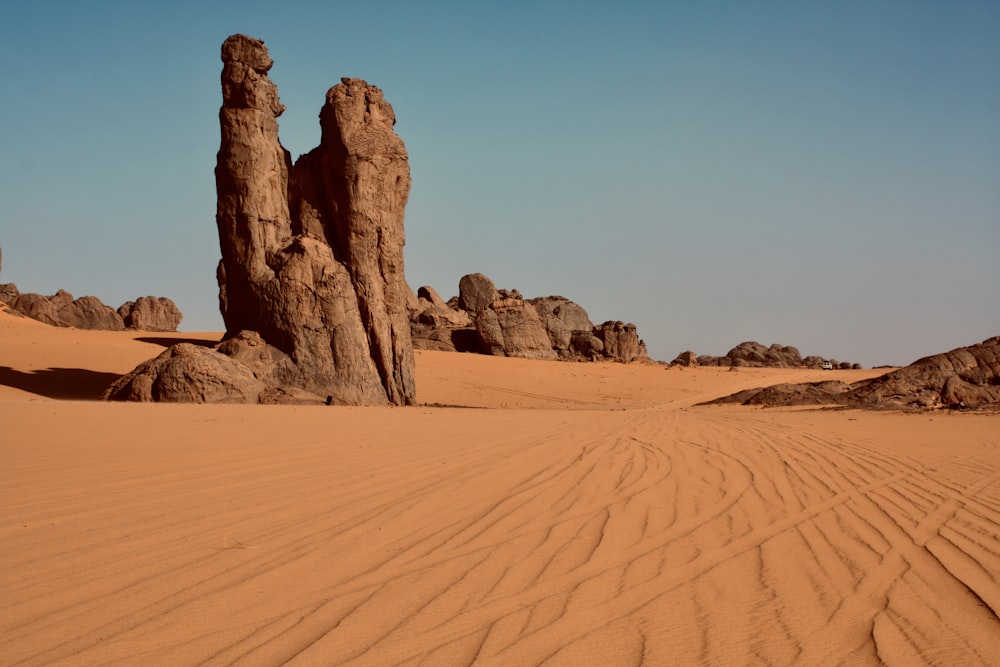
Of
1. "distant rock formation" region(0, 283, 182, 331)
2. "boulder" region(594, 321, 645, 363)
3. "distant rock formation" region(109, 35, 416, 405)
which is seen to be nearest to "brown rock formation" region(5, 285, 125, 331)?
"distant rock formation" region(0, 283, 182, 331)

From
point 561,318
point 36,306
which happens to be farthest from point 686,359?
point 36,306

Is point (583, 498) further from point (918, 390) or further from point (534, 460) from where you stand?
point (918, 390)

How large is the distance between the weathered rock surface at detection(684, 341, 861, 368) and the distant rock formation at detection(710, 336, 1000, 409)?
2612 centimetres

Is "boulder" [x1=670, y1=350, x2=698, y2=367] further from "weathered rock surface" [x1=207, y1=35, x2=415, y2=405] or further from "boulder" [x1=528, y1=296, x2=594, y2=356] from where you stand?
"weathered rock surface" [x1=207, y1=35, x2=415, y2=405]

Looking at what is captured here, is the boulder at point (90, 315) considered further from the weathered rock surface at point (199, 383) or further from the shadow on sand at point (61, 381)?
the weathered rock surface at point (199, 383)

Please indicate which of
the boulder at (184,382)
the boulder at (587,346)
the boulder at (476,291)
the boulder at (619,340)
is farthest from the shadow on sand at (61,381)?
the boulder at (476,291)

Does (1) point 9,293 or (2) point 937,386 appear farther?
(1) point 9,293

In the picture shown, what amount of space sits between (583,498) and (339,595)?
2.26 metres

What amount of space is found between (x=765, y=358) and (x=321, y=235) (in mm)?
33426

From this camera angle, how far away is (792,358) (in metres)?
44.1

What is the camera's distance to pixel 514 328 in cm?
3058

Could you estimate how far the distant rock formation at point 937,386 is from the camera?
14117 millimetres

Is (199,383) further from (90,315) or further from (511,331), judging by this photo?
(90,315)

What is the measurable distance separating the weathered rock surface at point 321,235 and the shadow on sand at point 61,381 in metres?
2.89
